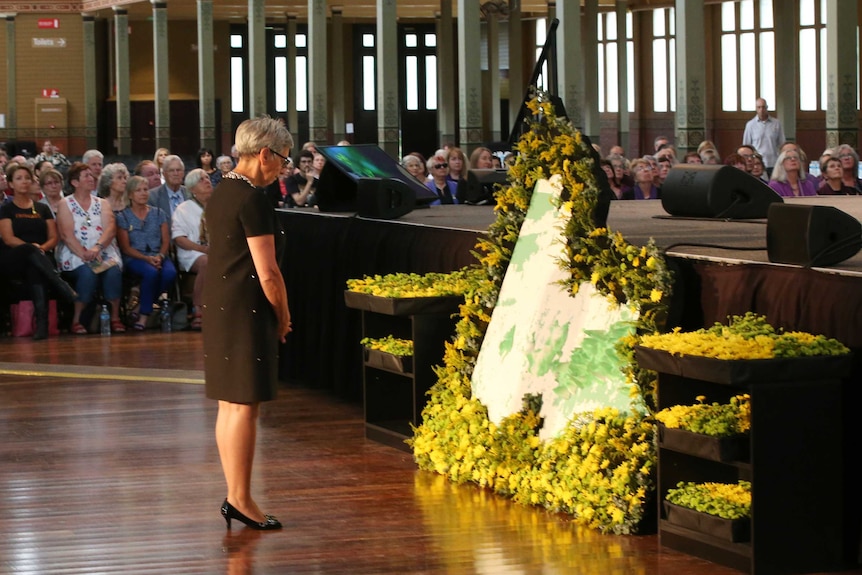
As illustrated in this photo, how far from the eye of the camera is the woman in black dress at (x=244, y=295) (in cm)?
481

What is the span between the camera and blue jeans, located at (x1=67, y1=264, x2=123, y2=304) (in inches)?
423

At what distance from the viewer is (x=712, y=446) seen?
4.43m

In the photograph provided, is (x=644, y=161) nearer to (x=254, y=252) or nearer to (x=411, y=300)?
(x=411, y=300)

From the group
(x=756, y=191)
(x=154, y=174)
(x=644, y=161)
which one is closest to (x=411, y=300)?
(x=756, y=191)

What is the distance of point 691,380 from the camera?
4.85m

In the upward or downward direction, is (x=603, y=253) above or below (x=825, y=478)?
above

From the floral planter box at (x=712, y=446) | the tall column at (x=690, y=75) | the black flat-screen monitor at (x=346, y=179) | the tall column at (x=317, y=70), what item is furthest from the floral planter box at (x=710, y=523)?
the tall column at (x=317, y=70)

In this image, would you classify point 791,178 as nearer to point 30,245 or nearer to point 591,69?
point 30,245

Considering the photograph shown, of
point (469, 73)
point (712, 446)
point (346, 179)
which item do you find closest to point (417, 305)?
point (712, 446)

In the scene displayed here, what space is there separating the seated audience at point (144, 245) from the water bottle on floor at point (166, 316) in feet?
0.30

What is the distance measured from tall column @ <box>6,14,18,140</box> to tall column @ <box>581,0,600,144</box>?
46.5 feet

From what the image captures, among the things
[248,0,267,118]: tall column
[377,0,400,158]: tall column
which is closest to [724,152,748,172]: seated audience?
[377,0,400,158]: tall column

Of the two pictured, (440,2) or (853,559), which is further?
(440,2)

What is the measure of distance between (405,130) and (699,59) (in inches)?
803
